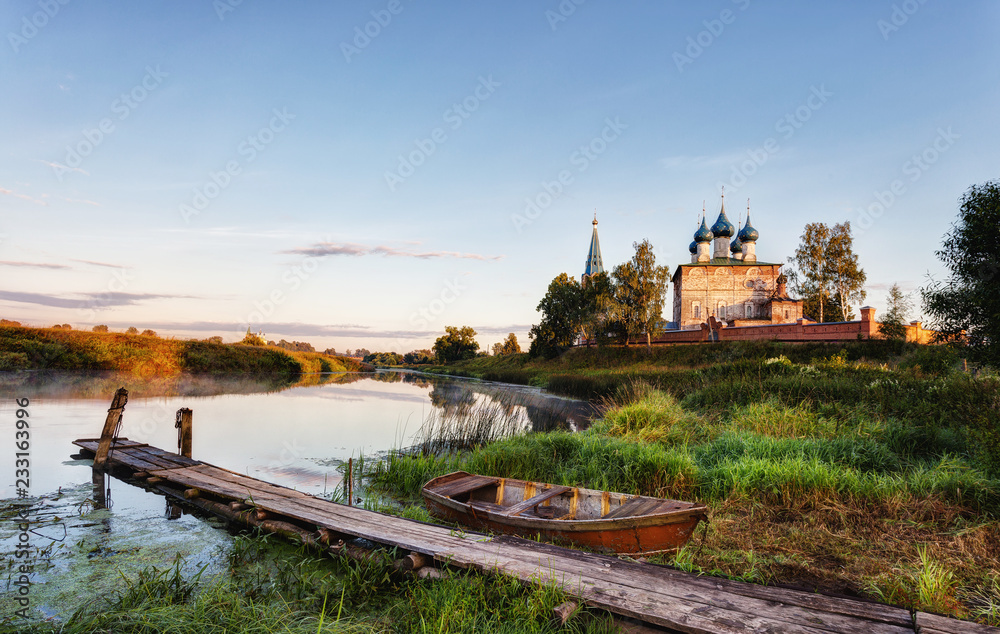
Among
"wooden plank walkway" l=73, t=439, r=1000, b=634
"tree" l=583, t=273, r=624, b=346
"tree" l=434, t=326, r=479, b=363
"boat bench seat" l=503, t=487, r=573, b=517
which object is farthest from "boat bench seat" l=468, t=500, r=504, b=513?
"tree" l=434, t=326, r=479, b=363

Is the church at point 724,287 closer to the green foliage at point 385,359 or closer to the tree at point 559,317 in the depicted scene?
the tree at point 559,317

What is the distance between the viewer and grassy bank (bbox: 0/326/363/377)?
27.7 m

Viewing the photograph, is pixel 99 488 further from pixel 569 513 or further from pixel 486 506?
pixel 569 513

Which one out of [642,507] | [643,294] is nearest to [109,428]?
[642,507]

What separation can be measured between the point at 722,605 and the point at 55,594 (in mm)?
5092

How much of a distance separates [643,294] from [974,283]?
96.3 ft

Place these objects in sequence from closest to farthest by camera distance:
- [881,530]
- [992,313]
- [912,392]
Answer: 1. [881,530]
2. [992,313]
3. [912,392]

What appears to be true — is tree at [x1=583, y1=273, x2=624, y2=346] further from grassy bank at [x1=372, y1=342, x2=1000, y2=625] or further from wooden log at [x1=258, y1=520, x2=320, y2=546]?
wooden log at [x1=258, y1=520, x2=320, y2=546]

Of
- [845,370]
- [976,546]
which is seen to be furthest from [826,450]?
[845,370]

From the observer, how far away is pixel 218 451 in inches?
440

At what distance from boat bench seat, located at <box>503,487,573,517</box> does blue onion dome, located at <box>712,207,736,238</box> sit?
50.0 meters

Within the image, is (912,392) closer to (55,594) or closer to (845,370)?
(845,370)

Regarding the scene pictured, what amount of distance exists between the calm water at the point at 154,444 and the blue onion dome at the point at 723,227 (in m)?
34.8

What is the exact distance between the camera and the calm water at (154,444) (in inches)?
191
